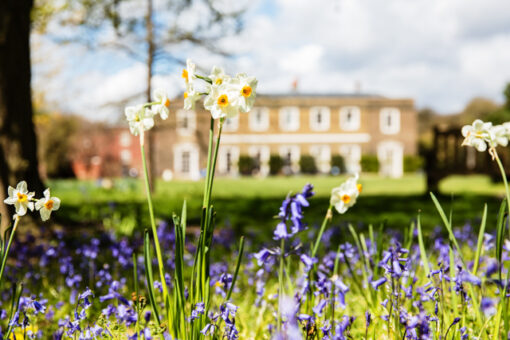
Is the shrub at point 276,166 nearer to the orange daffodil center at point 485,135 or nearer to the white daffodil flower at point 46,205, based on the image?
the orange daffodil center at point 485,135

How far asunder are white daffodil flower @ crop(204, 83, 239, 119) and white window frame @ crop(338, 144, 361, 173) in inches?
1390

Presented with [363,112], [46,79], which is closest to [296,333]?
[46,79]

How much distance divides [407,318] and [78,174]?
35.7 meters

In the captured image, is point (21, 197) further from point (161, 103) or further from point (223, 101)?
point (223, 101)

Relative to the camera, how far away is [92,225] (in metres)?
6.05

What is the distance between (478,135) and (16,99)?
16.6 ft

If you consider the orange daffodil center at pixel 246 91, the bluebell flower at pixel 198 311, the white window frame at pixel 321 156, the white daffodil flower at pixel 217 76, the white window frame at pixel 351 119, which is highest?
the white window frame at pixel 351 119

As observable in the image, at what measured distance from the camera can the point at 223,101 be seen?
61.8 inches

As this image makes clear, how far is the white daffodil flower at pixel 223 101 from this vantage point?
1.56m

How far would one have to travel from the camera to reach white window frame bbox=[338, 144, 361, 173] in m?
36.3

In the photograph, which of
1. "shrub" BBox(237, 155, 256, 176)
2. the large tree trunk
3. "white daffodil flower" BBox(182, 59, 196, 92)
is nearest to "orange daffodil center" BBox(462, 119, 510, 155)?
"white daffodil flower" BBox(182, 59, 196, 92)

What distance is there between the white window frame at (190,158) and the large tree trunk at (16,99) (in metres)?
30.1

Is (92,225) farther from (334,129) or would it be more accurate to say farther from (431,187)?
(334,129)

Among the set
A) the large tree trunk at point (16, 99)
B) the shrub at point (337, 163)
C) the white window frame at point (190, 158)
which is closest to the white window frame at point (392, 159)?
the shrub at point (337, 163)
